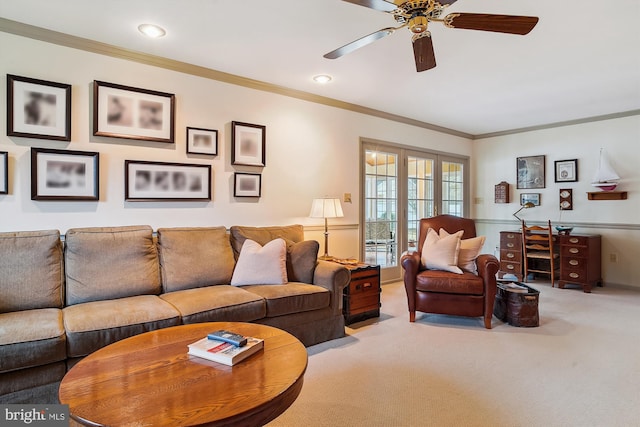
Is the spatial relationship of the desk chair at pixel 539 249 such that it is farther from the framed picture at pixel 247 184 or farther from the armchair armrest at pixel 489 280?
the framed picture at pixel 247 184

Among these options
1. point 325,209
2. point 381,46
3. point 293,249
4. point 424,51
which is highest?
point 381,46

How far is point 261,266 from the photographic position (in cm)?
296

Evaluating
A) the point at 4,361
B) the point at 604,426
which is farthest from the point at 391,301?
the point at 4,361

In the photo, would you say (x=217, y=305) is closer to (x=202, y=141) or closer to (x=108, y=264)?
(x=108, y=264)

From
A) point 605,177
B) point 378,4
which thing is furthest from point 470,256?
point 605,177

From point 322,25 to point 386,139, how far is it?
101 inches

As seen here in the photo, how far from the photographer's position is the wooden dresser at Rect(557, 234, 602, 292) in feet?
15.2

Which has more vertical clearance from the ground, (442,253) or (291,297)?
(442,253)

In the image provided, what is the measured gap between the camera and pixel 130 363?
1468 millimetres

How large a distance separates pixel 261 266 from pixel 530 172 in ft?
15.9

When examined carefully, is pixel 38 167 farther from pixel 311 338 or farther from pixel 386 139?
pixel 386 139

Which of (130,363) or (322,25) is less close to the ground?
(322,25)

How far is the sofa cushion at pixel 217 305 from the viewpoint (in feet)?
7.55

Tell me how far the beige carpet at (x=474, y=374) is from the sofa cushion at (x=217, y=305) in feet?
1.89
